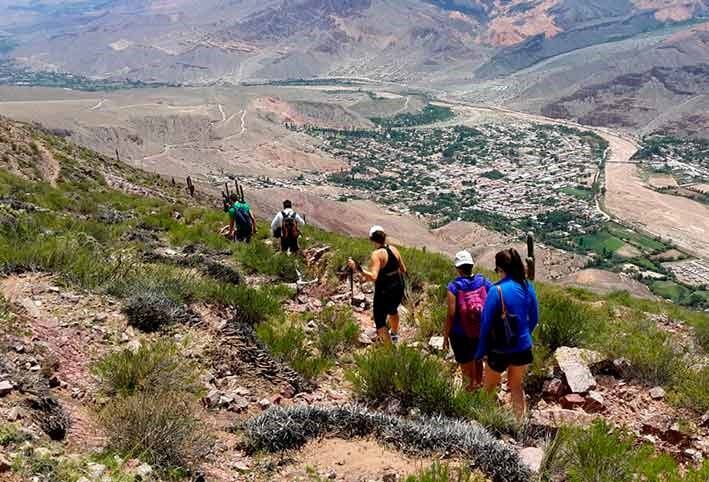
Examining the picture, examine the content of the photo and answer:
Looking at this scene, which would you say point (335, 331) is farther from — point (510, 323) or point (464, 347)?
point (510, 323)

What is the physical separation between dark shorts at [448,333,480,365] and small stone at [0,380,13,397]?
4.00 m

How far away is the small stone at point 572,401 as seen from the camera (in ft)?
20.1

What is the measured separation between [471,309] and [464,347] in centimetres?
45

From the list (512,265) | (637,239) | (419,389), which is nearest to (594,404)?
(512,265)

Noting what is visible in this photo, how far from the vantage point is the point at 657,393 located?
6.27 m

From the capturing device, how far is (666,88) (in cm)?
15650

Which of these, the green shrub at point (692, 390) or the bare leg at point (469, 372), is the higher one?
the bare leg at point (469, 372)

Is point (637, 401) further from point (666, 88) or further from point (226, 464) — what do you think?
point (666, 88)

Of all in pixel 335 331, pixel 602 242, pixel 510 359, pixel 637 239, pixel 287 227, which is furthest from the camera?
pixel 637 239

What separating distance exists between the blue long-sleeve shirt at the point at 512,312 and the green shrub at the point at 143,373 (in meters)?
2.70

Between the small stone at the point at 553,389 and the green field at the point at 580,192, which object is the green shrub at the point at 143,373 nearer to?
the small stone at the point at 553,389

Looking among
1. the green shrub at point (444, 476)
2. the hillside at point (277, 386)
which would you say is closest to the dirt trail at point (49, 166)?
the hillside at point (277, 386)

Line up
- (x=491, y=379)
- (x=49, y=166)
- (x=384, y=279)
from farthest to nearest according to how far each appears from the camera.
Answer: (x=49, y=166)
(x=384, y=279)
(x=491, y=379)

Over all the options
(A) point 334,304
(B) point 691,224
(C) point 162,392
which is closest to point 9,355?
(C) point 162,392
